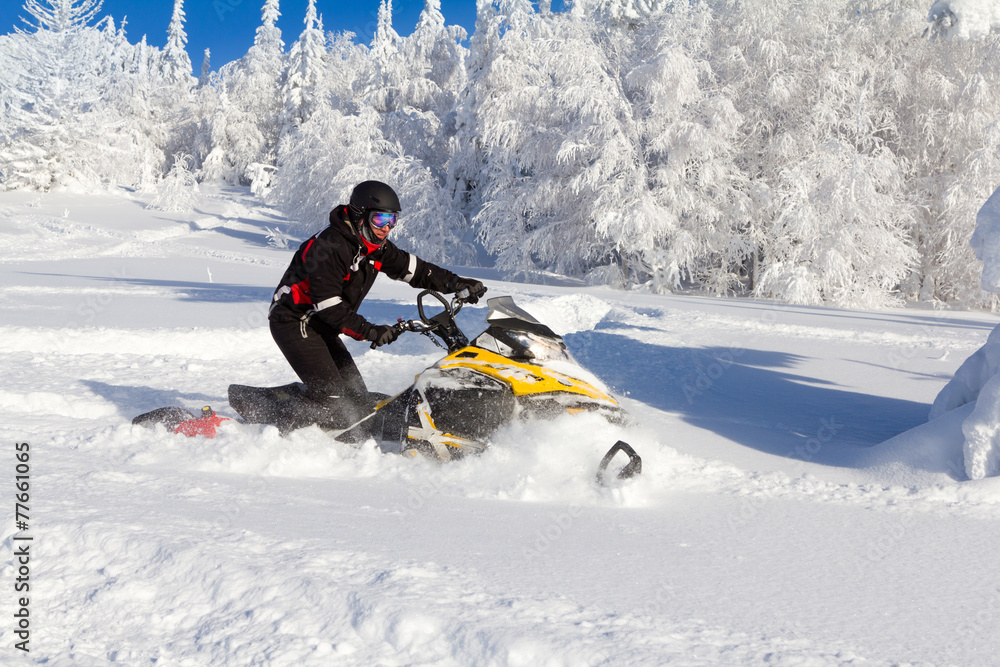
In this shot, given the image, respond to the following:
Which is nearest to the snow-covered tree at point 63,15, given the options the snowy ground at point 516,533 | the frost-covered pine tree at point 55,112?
the frost-covered pine tree at point 55,112

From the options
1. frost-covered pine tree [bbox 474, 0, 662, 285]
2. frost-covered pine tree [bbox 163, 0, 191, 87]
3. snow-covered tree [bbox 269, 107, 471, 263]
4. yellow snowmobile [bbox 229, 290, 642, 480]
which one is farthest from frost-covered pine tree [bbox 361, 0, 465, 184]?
frost-covered pine tree [bbox 163, 0, 191, 87]

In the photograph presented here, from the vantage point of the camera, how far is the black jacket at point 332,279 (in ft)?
14.1

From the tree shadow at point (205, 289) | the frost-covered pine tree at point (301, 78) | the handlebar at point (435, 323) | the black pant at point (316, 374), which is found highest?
the frost-covered pine tree at point (301, 78)

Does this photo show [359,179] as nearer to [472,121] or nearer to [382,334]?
[472,121]

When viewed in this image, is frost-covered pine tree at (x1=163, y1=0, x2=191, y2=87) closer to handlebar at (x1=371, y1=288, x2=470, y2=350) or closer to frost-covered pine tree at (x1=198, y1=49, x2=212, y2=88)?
frost-covered pine tree at (x1=198, y1=49, x2=212, y2=88)

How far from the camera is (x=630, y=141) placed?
19906mm

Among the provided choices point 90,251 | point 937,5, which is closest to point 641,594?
point 937,5

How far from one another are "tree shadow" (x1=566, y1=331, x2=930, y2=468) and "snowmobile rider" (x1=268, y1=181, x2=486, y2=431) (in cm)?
239

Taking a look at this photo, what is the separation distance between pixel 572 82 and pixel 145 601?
19.1m

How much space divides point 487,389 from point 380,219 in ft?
4.08

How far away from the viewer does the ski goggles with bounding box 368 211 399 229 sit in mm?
4297

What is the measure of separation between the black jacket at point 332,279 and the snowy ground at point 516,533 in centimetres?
81

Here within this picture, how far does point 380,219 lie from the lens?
4309mm

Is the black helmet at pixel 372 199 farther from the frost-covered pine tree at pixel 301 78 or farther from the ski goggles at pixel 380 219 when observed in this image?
the frost-covered pine tree at pixel 301 78
